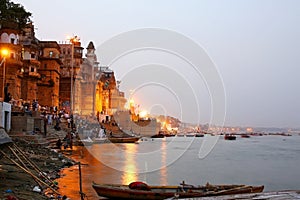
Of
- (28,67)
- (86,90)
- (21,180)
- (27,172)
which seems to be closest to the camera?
(21,180)

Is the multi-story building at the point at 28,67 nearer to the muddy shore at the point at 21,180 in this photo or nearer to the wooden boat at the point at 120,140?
the wooden boat at the point at 120,140

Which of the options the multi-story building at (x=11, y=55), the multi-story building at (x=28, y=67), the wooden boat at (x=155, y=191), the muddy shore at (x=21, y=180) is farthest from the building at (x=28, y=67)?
the wooden boat at (x=155, y=191)

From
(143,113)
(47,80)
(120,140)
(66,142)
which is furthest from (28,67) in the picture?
(143,113)

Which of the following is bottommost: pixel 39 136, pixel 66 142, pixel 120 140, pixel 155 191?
pixel 155 191

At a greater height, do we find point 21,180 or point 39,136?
point 39,136

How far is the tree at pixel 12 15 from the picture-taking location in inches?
2062

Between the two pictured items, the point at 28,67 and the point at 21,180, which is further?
the point at 28,67

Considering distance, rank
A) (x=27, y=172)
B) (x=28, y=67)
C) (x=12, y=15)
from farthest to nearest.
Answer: (x=28, y=67)
(x=12, y=15)
(x=27, y=172)

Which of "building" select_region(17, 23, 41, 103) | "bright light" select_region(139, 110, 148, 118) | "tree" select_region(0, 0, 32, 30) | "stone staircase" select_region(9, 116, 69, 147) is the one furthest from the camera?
"bright light" select_region(139, 110, 148, 118)

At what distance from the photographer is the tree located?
52.4m

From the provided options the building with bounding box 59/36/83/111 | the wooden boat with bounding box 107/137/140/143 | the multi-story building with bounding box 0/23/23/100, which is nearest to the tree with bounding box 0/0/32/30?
the multi-story building with bounding box 0/23/23/100

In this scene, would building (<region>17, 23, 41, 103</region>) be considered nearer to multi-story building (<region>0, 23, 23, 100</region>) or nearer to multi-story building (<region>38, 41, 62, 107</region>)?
multi-story building (<region>0, 23, 23, 100</region>)

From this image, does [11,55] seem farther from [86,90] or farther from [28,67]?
[86,90]

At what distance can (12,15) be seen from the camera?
184 feet
